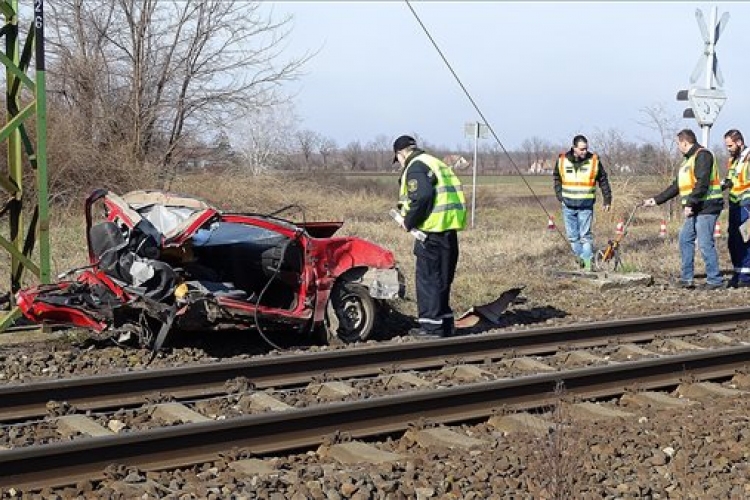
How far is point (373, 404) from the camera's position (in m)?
6.74

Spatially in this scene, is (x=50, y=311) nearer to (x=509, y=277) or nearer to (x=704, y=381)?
(x=704, y=381)

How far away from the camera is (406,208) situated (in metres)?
9.96

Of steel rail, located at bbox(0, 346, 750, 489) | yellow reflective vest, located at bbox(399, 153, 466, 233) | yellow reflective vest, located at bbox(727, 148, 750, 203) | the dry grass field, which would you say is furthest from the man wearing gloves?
steel rail, located at bbox(0, 346, 750, 489)

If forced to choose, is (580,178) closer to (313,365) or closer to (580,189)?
(580,189)

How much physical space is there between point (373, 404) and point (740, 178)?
31.6 feet

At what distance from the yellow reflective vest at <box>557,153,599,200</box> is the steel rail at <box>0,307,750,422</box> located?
394 centimetres

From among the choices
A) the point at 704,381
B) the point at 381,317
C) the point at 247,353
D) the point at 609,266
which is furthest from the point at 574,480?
the point at 609,266

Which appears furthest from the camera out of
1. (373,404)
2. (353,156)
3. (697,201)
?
(353,156)

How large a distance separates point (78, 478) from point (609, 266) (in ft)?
38.6

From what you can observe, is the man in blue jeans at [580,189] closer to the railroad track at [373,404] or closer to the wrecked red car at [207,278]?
the railroad track at [373,404]

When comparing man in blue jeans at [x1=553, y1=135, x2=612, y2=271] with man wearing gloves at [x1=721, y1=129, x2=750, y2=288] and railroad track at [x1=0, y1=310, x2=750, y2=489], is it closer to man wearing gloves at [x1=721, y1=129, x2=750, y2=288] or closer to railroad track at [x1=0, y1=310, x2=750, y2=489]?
man wearing gloves at [x1=721, y1=129, x2=750, y2=288]

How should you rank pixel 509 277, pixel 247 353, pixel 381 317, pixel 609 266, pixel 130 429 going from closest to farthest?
pixel 130 429, pixel 247 353, pixel 381 317, pixel 509 277, pixel 609 266

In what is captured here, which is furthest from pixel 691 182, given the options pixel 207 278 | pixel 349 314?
pixel 207 278

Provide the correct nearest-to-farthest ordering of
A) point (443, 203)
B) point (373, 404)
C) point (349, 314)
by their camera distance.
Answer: point (373, 404)
point (443, 203)
point (349, 314)
